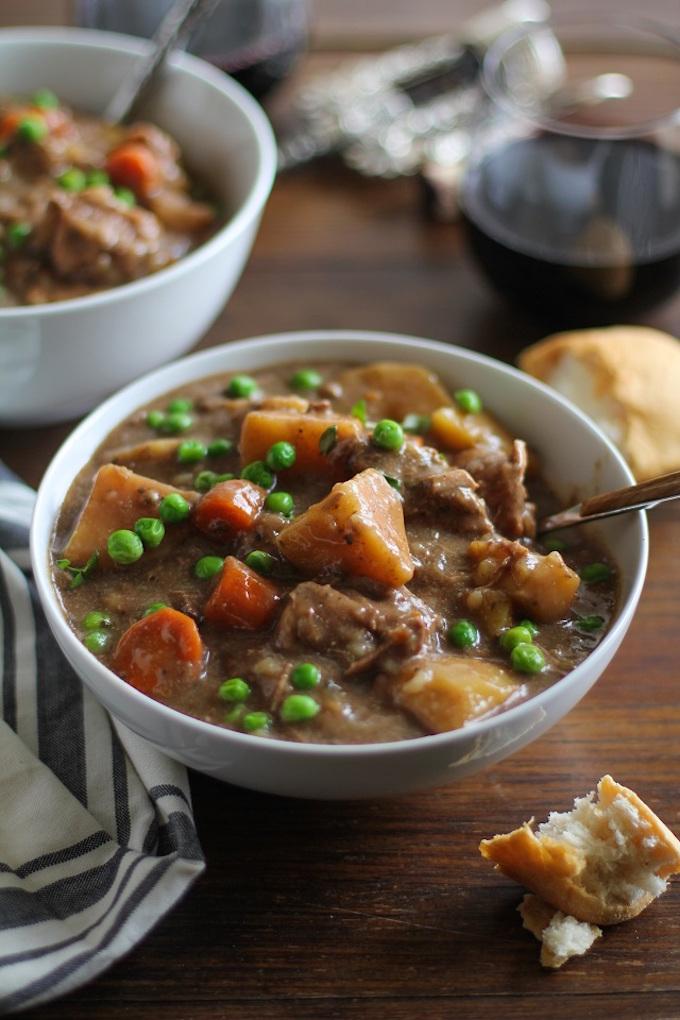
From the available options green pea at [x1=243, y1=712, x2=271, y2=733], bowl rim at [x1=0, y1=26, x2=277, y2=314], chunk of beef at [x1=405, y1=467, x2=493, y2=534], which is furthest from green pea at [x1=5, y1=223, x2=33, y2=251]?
green pea at [x1=243, y1=712, x2=271, y2=733]

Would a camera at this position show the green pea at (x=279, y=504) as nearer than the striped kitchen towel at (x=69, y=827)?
No

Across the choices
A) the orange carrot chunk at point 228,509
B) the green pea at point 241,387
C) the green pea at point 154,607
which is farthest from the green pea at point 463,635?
the green pea at point 241,387

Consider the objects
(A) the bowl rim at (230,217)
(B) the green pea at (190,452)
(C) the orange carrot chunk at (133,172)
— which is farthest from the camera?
(C) the orange carrot chunk at (133,172)

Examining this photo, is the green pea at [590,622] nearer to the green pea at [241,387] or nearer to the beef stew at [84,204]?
the green pea at [241,387]

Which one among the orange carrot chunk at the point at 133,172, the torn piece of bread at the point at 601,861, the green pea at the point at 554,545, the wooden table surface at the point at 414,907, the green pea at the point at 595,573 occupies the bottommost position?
the wooden table surface at the point at 414,907

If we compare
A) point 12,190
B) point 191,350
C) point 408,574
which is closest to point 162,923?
point 408,574

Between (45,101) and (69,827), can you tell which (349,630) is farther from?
(45,101)

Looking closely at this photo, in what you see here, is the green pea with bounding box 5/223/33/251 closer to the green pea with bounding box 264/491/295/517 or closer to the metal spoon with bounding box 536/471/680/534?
the green pea with bounding box 264/491/295/517
